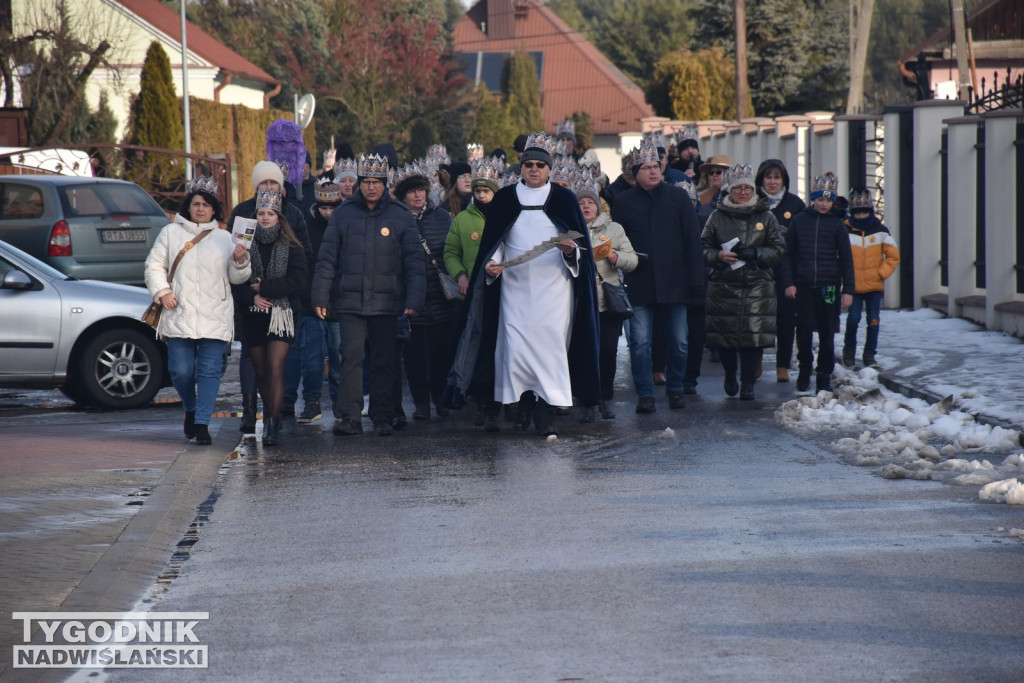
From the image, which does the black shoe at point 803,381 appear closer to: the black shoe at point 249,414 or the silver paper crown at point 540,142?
the silver paper crown at point 540,142

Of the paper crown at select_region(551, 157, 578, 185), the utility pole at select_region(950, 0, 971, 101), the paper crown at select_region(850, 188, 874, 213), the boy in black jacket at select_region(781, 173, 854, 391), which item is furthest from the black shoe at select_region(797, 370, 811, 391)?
the utility pole at select_region(950, 0, 971, 101)

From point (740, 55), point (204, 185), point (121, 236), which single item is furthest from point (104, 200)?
point (740, 55)

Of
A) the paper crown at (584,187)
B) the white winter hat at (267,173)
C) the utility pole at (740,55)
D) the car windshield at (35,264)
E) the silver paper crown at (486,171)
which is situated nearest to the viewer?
the white winter hat at (267,173)

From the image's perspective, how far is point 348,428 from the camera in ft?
36.8

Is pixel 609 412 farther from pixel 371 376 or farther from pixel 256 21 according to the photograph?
pixel 256 21

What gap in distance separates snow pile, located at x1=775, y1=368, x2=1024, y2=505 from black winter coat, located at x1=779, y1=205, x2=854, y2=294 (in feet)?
3.05

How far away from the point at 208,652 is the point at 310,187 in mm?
9539

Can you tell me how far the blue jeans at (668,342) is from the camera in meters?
12.4

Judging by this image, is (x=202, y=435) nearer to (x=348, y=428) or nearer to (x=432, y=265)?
(x=348, y=428)

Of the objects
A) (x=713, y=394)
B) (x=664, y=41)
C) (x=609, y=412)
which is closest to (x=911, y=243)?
(x=713, y=394)

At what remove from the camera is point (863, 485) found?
337 inches

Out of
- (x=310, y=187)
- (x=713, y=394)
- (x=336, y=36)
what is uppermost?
(x=336, y=36)

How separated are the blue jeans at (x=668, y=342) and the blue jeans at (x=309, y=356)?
2.42m

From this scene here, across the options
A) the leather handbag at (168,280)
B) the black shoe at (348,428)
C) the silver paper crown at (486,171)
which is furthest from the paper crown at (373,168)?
the black shoe at (348,428)
